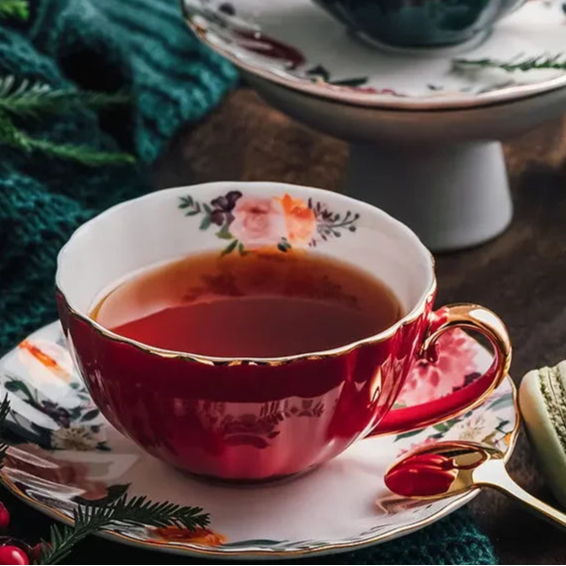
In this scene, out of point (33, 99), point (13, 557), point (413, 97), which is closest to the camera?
point (13, 557)

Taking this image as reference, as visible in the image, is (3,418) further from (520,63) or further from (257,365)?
(520,63)

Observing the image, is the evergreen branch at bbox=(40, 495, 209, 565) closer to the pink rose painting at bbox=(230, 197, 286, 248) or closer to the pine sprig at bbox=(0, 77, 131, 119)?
the pink rose painting at bbox=(230, 197, 286, 248)

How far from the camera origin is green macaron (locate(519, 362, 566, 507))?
535mm

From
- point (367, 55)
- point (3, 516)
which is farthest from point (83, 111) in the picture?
point (3, 516)

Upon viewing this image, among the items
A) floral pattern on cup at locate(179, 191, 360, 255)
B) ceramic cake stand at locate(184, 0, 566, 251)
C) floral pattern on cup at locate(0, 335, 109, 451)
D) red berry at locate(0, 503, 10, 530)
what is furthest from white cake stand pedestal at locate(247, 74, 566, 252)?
red berry at locate(0, 503, 10, 530)

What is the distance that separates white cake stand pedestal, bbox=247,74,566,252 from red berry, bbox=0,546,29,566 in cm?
37

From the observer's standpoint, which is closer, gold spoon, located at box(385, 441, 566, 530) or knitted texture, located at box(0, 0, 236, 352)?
gold spoon, located at box(385, 441, 566, 530)

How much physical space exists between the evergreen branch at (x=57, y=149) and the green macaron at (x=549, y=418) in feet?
1.24

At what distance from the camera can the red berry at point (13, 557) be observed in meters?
0.44

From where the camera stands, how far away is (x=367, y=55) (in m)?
0.78

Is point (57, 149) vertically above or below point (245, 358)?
below

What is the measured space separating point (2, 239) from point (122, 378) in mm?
262

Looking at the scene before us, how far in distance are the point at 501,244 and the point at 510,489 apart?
319mm

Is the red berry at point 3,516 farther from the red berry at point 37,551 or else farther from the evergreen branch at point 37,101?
the evergreen branch at point 37,101
